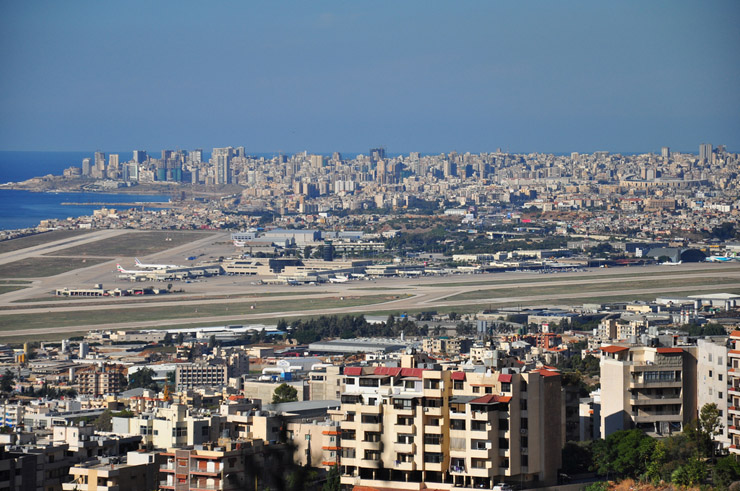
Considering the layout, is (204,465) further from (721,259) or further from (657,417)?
(721,259)

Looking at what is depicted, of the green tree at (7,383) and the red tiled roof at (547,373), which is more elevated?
the red tiled roof at (547,373)

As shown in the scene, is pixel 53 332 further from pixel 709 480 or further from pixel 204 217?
pixel 204 217

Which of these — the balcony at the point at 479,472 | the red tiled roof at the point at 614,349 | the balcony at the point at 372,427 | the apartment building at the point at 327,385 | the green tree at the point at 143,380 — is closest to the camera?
the balcony at the point at 479,472

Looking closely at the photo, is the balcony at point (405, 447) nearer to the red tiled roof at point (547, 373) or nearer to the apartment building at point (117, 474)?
the red tiled roof at point (547, 373)

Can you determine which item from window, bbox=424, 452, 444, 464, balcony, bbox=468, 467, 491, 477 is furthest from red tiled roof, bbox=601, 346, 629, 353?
window, bbox=424, 452, 444, 464

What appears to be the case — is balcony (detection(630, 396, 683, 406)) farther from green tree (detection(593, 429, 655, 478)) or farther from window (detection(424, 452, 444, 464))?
window (detection(424, 452, 444, 464))

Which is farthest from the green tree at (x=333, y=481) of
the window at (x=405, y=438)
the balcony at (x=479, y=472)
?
the balcony at (x=479, y=472)
